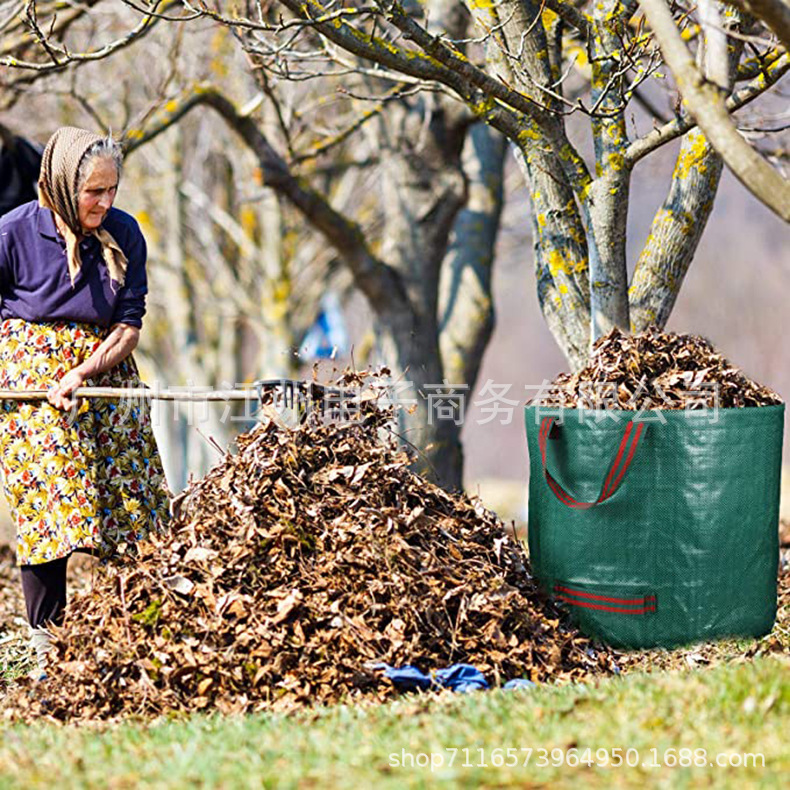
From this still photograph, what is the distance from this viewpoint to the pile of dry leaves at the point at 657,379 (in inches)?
164

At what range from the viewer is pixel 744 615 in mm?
4125

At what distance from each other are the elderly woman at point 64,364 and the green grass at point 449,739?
0.87 m

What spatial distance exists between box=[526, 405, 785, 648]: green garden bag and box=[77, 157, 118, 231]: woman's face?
1.91 m

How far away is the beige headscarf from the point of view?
414cm

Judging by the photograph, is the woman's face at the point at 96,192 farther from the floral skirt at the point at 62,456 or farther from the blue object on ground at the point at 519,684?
the blue object on ground at the point at 519,684

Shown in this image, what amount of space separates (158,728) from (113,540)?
106 centimetres

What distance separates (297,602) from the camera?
12.3 feet

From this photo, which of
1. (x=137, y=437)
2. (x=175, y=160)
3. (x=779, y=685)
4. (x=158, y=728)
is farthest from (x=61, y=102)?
(x=779, y=685)

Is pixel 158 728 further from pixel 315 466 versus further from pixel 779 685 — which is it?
pixel 779 685

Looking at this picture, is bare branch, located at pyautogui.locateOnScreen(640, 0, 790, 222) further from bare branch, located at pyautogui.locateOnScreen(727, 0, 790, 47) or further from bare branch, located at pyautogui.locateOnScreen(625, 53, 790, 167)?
bare branch, located at pyautogui.locateOnScreen(625, 53, 790, 167)

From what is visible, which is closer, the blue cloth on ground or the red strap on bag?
the blue cloth on ground

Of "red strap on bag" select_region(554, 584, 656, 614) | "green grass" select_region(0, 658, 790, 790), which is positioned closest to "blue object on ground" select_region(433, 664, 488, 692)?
"green grass" select_region(0, 658, 790, 790)

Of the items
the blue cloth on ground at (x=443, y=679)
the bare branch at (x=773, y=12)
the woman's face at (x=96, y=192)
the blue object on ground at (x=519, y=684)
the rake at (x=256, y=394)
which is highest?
the bare branch at (x=773, y=12)

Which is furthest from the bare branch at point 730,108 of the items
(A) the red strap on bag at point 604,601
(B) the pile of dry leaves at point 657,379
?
(A) the red strap on bag at point 604,601
